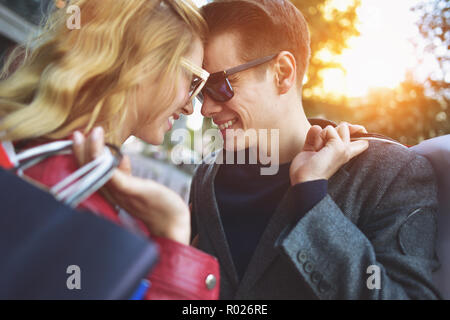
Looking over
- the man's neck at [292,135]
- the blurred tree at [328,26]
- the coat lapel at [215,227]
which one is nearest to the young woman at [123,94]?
the coat lapel at [215,227]

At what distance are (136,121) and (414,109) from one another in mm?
2471

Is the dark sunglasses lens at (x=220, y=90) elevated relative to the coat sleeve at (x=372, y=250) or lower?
elevated

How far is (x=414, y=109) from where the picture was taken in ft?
9.48

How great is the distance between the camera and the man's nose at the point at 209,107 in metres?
2.06

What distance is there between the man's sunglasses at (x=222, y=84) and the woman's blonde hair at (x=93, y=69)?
480 mm

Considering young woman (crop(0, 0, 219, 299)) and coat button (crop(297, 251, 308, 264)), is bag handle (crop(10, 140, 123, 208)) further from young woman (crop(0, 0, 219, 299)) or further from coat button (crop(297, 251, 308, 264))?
coat button (crop(297, 251, 308, 264))

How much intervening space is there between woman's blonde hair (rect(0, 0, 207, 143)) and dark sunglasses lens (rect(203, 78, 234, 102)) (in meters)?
0.49

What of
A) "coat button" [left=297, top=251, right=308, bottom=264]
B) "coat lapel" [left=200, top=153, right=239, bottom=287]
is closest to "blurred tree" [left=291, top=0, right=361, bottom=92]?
"coat lapel" [left=200, top=153, right=239, bottom=287]

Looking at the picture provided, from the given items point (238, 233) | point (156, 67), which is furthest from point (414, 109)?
point (156, 67)

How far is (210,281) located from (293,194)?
1.82 feet

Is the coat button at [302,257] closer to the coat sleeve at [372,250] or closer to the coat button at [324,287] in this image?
the coat sleeve at [372,250]

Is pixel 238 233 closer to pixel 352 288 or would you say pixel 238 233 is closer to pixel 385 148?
pixel 352 288

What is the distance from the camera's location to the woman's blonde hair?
1146 mm

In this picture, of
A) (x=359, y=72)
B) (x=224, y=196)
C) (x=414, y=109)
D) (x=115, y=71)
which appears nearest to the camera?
(x=115, y=71)
